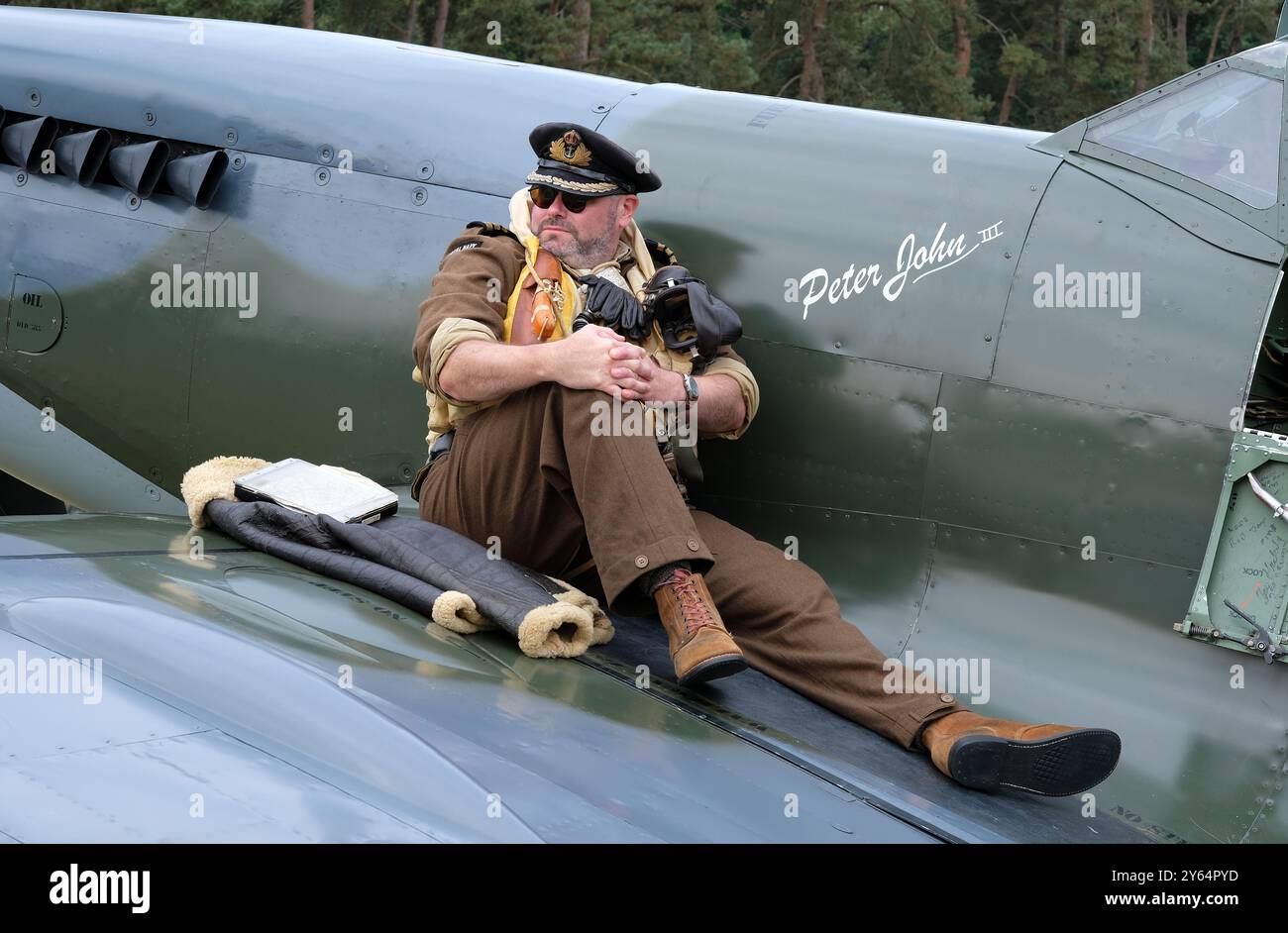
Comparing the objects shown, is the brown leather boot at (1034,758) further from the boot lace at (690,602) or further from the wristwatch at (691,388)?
the wristwatch at (691,388)

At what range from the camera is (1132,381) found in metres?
3.19

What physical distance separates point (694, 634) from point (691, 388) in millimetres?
676

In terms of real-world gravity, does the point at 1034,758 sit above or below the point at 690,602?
below

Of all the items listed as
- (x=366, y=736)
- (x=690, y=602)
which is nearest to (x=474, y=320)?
(x=690, y=602)

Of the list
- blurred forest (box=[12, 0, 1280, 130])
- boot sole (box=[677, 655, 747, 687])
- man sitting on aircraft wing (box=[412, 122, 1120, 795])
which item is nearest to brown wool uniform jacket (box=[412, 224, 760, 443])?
man sitting on aircraft wing (box=[412, 122, 1120, 795])

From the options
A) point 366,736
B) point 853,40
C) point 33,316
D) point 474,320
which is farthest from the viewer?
point 853,40

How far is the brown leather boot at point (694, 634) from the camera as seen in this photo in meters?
2.92

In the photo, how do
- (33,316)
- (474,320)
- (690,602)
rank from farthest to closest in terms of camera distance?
(33,316) < (474,320) < (690,602)

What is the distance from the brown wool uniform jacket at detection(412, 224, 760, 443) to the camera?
10.7ft

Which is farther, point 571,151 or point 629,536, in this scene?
point 571,151

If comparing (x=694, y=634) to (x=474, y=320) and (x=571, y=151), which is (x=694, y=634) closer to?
(x=474, y=320)

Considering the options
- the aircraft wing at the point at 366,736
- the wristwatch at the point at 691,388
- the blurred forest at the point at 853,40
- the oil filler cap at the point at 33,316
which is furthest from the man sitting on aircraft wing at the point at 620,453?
the blurred forest at the point at 853,40

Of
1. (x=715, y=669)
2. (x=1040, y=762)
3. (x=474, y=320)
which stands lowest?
(x=1040, y=762)

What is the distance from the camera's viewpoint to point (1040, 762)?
286 centimetres
